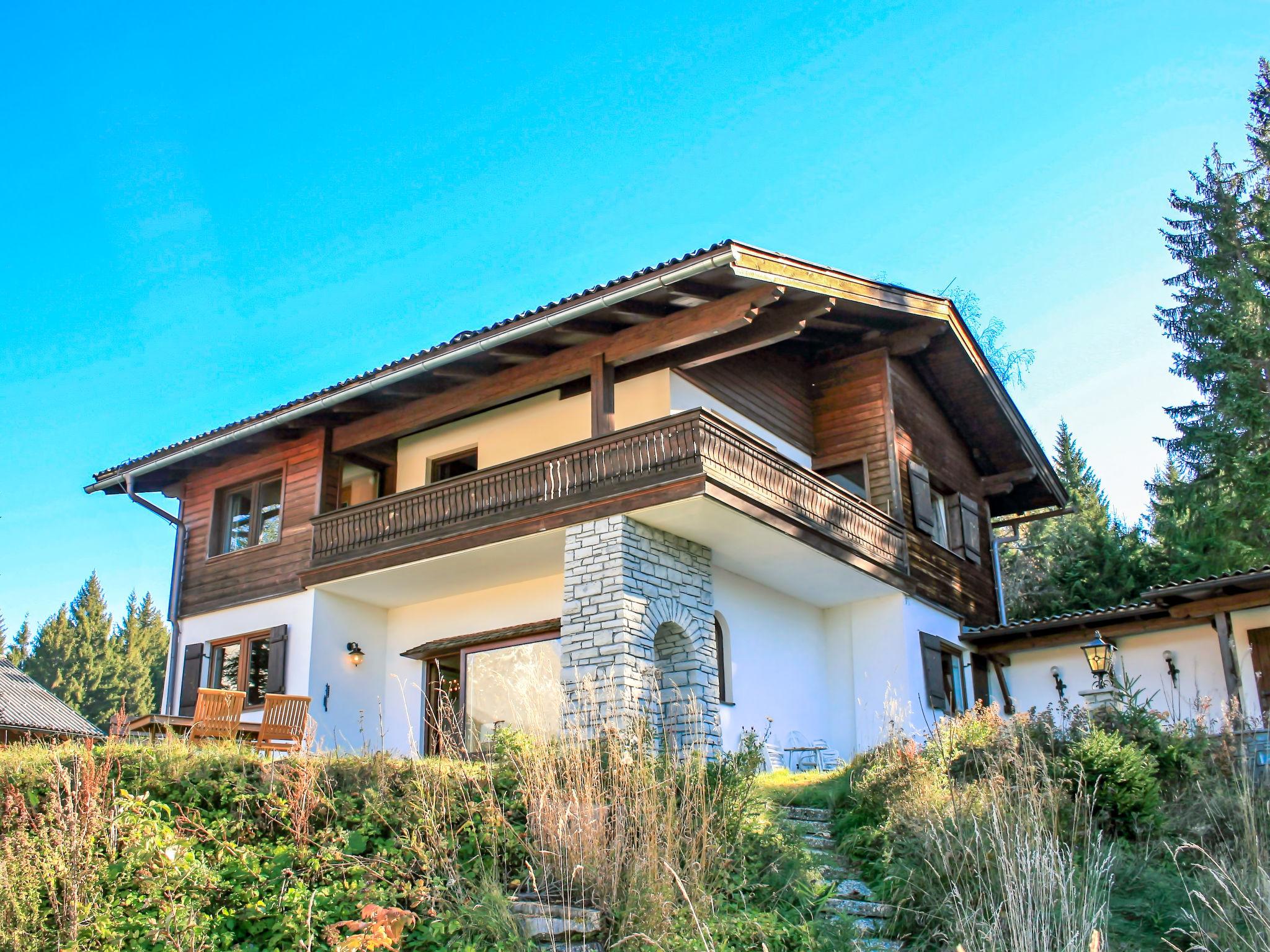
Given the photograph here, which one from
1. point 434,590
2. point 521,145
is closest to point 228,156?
point 521,145

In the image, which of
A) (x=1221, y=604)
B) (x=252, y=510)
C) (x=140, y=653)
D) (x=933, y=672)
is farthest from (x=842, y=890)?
(x=140, y=653)

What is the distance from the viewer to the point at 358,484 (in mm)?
16953

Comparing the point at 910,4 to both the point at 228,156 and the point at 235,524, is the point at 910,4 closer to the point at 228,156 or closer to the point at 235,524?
the point at 228,156

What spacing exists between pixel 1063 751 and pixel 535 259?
37.5 ft

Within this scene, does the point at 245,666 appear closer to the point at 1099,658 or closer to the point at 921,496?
the point at 921,496

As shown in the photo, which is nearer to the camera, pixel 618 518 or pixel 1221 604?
pixel 618 518

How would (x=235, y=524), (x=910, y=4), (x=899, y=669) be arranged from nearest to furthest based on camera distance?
(x=910, y=4)
(x=899, y=669)
(x=235, y=524)

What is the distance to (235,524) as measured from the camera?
17.3 meters

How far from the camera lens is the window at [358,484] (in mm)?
16797

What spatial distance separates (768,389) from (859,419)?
165cm

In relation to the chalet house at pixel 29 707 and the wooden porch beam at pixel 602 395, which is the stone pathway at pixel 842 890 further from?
the chalet house at pixel 29 707

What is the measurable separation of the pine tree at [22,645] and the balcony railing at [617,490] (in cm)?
3919

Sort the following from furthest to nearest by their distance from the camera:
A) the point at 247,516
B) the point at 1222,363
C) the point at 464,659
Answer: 1. the point at 1222,363
2. the point at 247,516
3. the point at 464,659

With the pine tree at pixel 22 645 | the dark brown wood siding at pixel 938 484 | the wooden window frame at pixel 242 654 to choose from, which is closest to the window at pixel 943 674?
the dark brown wood siding at pixel 938 484
